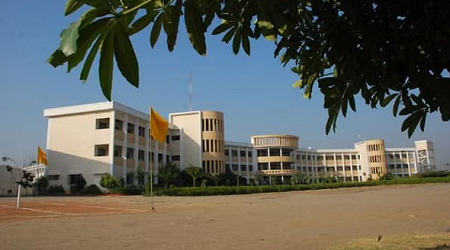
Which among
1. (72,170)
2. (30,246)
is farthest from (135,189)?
(30,246)

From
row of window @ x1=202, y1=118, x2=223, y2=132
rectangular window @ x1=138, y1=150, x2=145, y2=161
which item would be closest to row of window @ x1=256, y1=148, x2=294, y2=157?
row of window @ x1=202, y1=118, x2=223, y2=132

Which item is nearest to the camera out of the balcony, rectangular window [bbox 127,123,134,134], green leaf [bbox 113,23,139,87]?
green leaf [bbox 113,23,139,87]

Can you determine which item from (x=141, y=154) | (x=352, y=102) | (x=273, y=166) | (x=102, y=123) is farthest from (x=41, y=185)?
(x=352, y=102)

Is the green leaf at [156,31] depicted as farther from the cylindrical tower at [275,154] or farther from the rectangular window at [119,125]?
the cylindrical tower at [275,154]

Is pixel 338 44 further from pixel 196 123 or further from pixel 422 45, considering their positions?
pixel 196 123

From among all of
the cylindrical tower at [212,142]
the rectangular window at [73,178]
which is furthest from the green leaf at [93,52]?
→ the cylindrical tower at [212,142]

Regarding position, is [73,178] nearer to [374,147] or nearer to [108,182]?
[108,182]

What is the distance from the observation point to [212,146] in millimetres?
48531

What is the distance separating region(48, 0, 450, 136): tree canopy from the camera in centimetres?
137

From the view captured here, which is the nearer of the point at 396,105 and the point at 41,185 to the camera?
the point at 396,105

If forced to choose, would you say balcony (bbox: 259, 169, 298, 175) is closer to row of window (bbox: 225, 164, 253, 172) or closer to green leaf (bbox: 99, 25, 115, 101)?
row of window (bbox: 225, 164, 253, 172)

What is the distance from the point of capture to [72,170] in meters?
37.1

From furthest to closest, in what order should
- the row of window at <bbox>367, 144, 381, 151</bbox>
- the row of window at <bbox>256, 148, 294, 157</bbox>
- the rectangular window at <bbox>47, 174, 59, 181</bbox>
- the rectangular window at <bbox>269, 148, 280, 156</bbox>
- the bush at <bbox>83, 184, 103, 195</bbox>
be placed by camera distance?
the row of window at <bbox>367, 144, 381, 151</bbox>
the rectangular window at <bbox>269, 148, 280, 156</bbox>
the row of window at <bbox>256, 148, 294, 157</bbox>
the rectangular window at <bbox>47, 174, 59, 181</bbox>
the bush at <bbox>83, 184, 103, 195</bbox>

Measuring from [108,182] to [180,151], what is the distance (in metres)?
15.6
